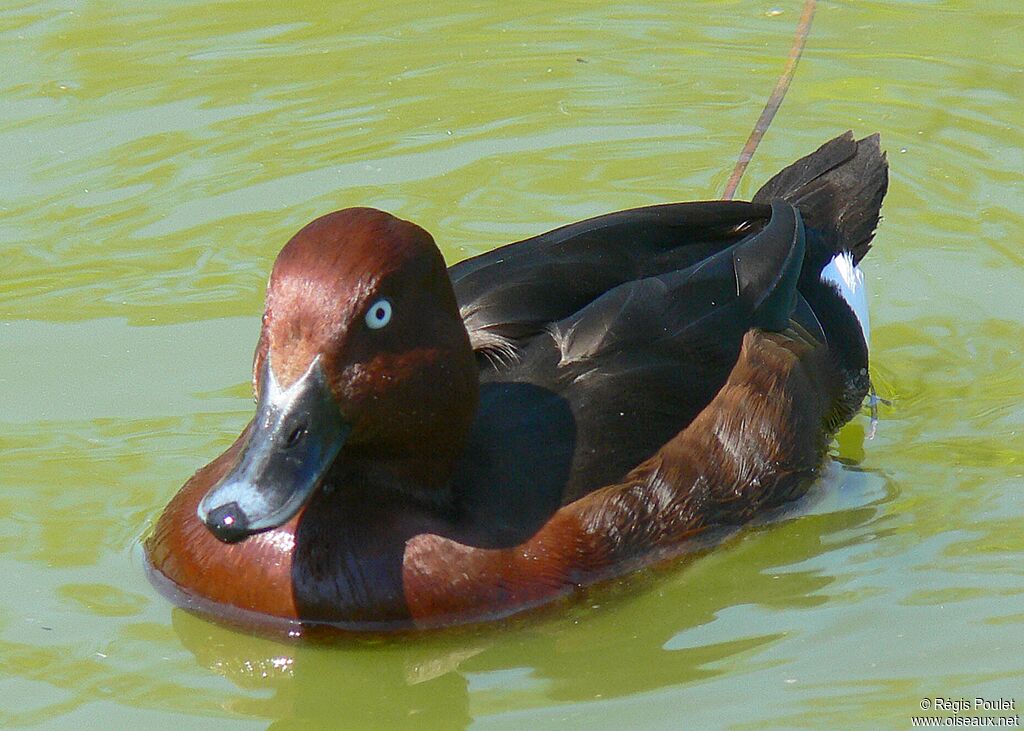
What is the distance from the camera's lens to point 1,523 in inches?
215

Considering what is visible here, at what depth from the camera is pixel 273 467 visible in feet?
14.8

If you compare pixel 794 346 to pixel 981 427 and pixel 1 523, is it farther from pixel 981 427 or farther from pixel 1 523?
pixel 1 523

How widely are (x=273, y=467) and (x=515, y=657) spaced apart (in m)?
0.87

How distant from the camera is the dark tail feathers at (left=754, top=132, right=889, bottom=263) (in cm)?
663

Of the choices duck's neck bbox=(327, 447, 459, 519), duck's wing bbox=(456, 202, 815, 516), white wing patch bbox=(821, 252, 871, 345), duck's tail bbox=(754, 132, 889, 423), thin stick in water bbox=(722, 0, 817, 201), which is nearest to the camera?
duck's neck bbox=(327, 447, 459, 519)

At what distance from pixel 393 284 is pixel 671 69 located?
424cm

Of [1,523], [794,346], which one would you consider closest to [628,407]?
[794,346]

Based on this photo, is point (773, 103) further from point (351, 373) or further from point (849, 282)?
point (351, 373)

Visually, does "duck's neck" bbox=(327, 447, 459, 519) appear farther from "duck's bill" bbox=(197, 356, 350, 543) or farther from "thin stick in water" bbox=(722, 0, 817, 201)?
"thin stick in water" bbox=(722, 0, 817, 201)

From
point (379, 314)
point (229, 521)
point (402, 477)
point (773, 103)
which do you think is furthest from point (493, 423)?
point (773, 103)

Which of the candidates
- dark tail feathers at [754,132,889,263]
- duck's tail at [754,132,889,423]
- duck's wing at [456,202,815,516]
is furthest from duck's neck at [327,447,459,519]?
dark tail feathers at [754,132,889,263]

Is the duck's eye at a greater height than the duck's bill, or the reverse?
the duck's eye

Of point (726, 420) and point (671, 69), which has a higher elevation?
point (671, 69)

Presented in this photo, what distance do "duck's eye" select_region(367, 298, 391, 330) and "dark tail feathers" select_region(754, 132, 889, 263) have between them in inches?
89.5
